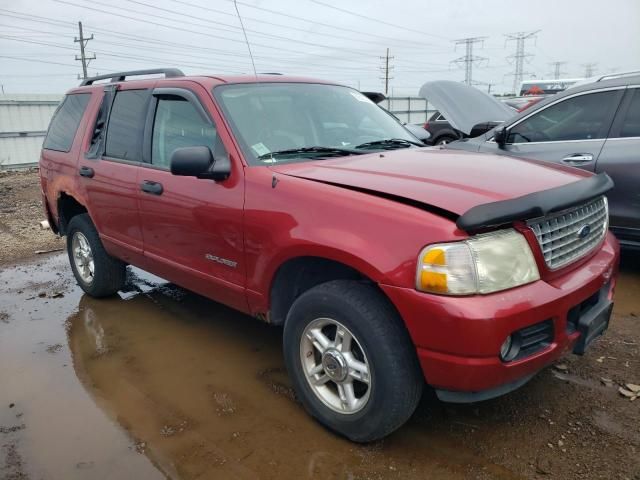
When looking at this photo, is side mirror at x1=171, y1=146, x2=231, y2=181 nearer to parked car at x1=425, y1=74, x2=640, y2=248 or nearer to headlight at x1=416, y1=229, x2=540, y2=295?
headlight at x1=416, y1=229, x2=540, y2=295

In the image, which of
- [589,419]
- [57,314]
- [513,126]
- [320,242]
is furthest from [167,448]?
[513,126]

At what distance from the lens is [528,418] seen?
9.50ft

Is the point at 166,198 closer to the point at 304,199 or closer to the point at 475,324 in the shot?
the point at 304,199

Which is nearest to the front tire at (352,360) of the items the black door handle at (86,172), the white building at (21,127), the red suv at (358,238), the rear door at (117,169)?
the red suv at (358,238)

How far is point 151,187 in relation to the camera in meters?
3.72

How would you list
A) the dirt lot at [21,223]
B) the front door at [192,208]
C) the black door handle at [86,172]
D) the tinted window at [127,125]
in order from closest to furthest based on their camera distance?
1. the front door at [192,208]
2. the tinted window at [127,125]
3. the black door handle at [86,172]
4. the dirt lot at [21,223]

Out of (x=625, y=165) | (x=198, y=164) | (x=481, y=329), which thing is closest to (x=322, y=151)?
(x=198, y=164)

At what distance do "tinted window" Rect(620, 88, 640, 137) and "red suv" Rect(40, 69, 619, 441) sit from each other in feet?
6.65

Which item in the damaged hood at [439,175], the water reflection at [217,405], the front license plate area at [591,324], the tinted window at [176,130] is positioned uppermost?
the tinted window at [176,130]

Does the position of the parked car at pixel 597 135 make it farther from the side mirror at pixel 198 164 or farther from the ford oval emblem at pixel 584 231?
the side mirror at pixel 198 164

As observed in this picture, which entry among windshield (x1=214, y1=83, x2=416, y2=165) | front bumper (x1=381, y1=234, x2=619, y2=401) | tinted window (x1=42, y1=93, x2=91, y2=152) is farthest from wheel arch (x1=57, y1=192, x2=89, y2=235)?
front bumper (x1=381, y1=234, x2=619, y2=401)

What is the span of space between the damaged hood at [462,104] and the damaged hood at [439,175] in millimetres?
2888

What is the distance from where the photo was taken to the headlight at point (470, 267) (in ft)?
7.32

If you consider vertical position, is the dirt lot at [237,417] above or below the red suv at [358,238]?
below
